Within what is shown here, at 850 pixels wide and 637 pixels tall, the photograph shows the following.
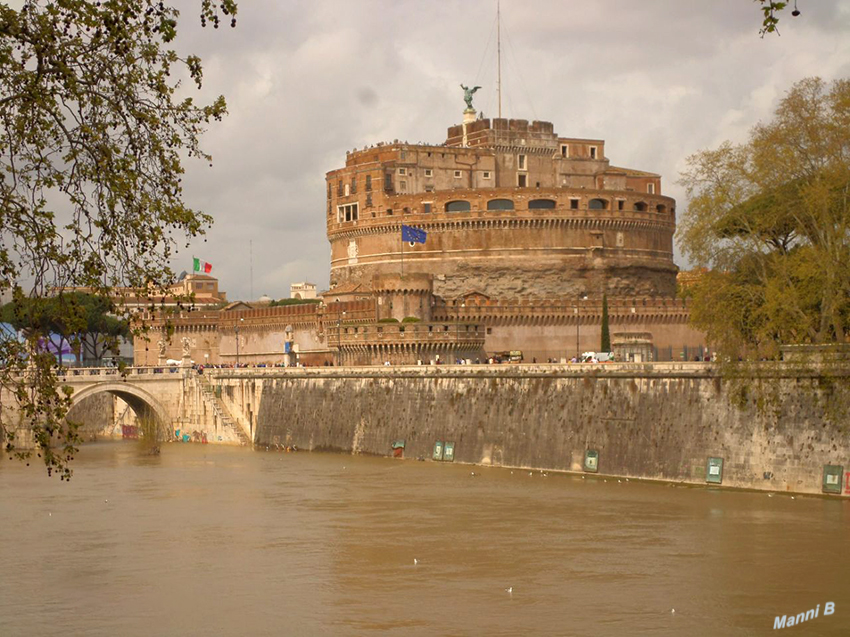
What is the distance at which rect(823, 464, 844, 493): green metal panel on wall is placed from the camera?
120ft

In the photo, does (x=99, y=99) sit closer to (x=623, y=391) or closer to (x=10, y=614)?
(x=10, y=614)

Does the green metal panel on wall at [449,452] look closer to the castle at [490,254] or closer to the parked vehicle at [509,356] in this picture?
the castle at [490,254]

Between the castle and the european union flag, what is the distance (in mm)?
2411

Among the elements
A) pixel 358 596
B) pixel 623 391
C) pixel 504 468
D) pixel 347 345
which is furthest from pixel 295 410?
pixel 358 596

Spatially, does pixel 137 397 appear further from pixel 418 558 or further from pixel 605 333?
→ pixel 418 558

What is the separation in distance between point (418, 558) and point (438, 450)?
20020 millimetres

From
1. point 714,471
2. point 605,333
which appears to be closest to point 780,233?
point 714,471

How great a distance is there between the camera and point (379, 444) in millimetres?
54188

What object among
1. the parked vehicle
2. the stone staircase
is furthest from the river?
the parked vehicle

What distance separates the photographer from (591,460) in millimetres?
44406

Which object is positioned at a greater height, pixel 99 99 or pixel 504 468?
pixel 99 99

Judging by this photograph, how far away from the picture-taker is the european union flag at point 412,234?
78125 mm

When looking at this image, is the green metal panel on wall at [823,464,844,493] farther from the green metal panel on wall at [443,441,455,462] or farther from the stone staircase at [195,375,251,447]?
the stone staircase at [195,375,251,447]

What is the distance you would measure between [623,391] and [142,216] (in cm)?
3138
